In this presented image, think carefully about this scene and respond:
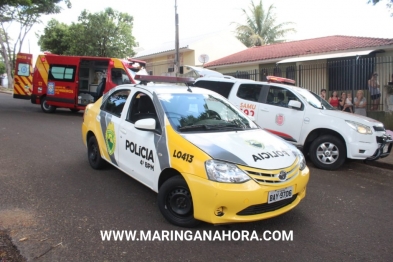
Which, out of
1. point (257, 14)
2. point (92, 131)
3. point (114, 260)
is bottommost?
point (114, 260)

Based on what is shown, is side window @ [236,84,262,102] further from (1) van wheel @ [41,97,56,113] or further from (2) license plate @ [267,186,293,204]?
(1) van wheel @ [41,97,56,113]

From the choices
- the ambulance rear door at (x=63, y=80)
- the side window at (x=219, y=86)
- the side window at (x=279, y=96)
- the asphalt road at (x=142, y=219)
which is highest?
the ambulance rear door at (x=63, y=80)

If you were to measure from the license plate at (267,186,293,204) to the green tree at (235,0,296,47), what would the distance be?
2763cm

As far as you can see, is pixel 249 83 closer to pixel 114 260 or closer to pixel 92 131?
pixel 92 131

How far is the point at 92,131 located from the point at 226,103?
2409 mm

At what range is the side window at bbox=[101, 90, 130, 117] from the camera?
5.14m

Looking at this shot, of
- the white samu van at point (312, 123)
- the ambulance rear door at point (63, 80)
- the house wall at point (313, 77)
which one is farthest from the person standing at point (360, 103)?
the ambulance rear door at point (63, 80)

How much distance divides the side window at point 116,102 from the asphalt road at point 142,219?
1095 millimetres

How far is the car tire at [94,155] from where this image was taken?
573cm

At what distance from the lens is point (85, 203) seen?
14.5ft

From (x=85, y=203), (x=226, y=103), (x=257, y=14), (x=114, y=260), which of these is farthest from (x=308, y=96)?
(x=257, y=14)

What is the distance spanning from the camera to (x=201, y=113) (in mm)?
4461

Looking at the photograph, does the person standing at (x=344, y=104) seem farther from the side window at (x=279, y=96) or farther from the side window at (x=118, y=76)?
the side window at (x=118, y=76)

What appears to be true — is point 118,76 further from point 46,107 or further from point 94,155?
point 94,155
